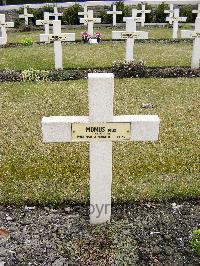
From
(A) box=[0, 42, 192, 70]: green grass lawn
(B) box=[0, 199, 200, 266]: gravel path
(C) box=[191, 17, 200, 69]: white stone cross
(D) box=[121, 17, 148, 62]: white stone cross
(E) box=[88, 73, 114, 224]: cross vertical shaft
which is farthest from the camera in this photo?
(A) box=[0, 42, 192, 70]: green grass lawn

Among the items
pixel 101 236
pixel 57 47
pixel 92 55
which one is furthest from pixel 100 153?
pixel 92 55

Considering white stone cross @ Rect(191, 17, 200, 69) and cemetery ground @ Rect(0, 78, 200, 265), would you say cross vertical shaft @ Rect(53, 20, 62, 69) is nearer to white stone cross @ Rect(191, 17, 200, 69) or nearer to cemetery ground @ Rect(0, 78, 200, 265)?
cemetery ground @ Rect(0, 78, 200, 265)

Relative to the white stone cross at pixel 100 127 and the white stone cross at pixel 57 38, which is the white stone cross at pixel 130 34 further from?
the white stone cross at pixel 100 127

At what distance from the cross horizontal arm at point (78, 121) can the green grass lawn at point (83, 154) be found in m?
1.16

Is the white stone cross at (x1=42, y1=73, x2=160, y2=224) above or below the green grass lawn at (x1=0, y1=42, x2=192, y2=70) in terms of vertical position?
above

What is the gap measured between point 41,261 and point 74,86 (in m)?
6.29

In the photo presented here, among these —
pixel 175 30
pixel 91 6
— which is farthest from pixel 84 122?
pixel 91 6

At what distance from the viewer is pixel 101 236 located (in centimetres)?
426

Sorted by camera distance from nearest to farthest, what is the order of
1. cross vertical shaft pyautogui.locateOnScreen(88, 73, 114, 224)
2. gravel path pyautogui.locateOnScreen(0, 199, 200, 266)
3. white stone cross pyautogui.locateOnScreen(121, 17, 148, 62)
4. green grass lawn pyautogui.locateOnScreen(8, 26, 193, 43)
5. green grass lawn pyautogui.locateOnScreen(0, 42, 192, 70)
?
cross vertical shaft pyautogui.locateOnScreen(88, 73, 114, 224)
gravel path pyautogui.locateOnScreen(0, 199, 200, 266)
white stone cross pyautogui.locateOnScreen(121, 17, 148, 62)
green grass lawn pyautogui.locateOnScreen(0, 42, 192, 70)
green grass lawn pyautogui.locateOnScreen(8, 26, 193, 43)

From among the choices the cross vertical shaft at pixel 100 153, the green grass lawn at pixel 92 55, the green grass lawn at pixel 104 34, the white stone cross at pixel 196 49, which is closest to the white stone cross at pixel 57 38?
the green grass lawn at pixel 92 55

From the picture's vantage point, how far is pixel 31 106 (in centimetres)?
842

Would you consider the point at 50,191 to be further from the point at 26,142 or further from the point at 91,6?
the point at 91,6

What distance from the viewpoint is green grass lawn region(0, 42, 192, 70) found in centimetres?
1238

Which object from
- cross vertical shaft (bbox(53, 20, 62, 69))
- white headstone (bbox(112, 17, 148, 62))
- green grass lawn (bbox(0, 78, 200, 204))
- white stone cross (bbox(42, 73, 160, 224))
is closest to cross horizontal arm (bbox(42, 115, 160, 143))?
white stone cross (bbox(42, 73, 160, 224))
